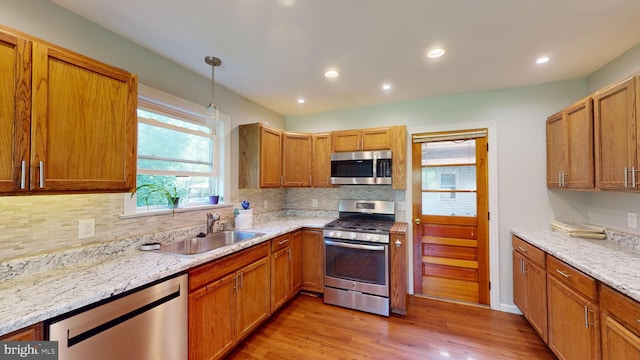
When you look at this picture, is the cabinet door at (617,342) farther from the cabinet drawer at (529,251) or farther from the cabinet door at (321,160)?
the cabinet door at (321,160)

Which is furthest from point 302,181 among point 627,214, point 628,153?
point 627,214

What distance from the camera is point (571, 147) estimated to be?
2.23 metres

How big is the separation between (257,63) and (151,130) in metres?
1.14

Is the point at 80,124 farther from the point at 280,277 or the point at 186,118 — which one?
the point at 280,277

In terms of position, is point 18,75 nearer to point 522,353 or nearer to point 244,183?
point 244,183

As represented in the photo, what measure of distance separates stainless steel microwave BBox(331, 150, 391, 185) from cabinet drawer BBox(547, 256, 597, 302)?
163cm

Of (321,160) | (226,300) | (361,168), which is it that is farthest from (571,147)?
(226,300)

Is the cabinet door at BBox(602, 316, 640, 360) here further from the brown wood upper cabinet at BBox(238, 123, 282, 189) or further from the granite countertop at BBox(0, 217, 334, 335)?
the brown wood upper cabinet at BBox(238, 123, 282, 189)

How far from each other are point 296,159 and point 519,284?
296cm

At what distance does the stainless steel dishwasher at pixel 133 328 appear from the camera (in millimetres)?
1124

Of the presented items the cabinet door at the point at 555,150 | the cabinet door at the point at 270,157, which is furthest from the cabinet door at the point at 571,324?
the cabinet door at the point at 270,157

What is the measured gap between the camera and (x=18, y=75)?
1.16m

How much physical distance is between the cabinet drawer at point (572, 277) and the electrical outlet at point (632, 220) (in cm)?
75

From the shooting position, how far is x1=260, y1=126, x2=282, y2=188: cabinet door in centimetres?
300
